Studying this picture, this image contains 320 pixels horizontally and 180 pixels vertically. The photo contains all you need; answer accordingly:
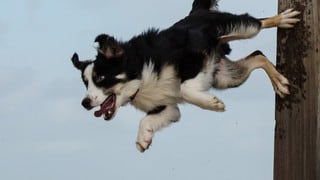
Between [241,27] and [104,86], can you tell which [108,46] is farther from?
[241,27]

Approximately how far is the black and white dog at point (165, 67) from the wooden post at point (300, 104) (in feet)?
2.96

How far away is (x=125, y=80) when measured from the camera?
536 cm

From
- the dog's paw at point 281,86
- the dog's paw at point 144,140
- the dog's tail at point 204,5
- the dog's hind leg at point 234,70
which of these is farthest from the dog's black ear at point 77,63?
the dog's paw at point 281,86

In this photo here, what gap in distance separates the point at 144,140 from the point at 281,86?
1.58m

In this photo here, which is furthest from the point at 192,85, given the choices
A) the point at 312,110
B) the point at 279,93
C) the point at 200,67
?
the point at 312,110

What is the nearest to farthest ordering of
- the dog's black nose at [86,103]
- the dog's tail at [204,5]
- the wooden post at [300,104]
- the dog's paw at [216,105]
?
the wooden post at [300,104], the dog's paw at [216,105], the dog's black nose at [86,103], the dog's tail at [204,5]

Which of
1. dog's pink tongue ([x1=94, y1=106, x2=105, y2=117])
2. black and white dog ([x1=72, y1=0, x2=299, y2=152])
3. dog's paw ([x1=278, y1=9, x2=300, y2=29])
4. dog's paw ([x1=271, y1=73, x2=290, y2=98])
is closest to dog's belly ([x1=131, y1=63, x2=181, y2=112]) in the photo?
black and white dog ([x1=72, y1=0, x2=299, y2=152])

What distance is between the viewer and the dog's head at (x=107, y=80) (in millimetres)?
5094

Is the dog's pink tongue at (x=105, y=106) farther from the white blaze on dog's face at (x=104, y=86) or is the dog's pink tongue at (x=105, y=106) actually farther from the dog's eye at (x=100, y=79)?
the dog's eye at (x=100, y=79)

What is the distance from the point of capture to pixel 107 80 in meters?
5.27

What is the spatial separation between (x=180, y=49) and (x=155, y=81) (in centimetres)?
36

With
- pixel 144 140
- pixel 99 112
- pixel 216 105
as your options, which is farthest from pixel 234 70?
pixel 99 112

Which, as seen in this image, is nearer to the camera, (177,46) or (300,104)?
(300,104)

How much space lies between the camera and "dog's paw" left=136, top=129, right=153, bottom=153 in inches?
205
